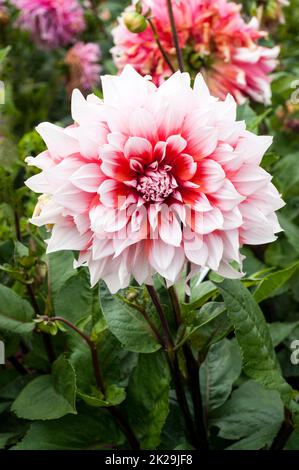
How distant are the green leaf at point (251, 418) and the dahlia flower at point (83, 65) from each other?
1.30 m

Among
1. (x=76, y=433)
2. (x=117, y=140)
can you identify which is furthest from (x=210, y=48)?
(x=76, y=433)

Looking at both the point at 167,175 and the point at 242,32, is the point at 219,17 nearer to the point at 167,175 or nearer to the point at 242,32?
the point at 242,32

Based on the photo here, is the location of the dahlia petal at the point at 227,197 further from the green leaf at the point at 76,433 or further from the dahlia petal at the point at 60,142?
the green leaf at the point at 76,433

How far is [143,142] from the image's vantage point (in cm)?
68

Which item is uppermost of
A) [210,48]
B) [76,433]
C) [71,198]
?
[71,198]

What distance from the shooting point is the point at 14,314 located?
2.97 feet

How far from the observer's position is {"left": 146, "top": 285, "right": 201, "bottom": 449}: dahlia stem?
0.79 metres

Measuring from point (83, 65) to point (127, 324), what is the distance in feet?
4.50

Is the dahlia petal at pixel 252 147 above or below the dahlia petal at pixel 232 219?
above

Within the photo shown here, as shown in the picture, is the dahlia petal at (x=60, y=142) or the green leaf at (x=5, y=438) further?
the green leaf at (x=5, y=438)

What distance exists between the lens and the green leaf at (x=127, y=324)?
2.71ft

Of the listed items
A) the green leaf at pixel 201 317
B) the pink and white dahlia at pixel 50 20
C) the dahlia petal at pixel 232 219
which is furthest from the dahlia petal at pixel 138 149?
the pink and white dahlia at pixel 50 20

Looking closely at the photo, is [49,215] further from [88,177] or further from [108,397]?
[108,397]

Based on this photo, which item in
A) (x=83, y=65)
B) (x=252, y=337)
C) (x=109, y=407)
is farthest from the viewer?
(x=83, y=65)
